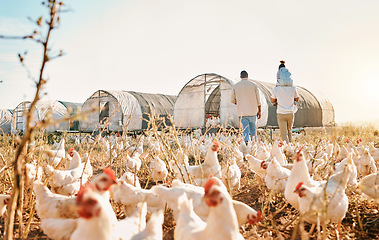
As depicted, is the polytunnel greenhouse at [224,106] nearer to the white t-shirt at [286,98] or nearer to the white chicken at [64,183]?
the white t-shirt at [286,98]

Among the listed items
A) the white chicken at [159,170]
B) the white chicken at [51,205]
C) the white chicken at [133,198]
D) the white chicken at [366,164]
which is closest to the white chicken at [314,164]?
the white chicken at [366,164]

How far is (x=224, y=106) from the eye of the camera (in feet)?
59.3

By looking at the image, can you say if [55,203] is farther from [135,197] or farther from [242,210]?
[242,210]

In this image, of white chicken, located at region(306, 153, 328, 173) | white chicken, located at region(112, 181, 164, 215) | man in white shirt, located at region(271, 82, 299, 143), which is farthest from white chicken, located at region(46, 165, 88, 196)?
man in white shirt, located at region(271, 82, 299, 143)

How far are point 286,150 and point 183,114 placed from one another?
12.2m

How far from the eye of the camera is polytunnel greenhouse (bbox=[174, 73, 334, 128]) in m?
16.6

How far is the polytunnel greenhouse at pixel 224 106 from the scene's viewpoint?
1660 cm

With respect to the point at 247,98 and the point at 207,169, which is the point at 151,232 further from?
the point at 247,98

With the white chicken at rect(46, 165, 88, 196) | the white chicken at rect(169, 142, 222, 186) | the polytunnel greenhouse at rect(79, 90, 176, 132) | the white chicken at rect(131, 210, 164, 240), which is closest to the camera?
the white chicken at rect(131, 210, 164, 240)

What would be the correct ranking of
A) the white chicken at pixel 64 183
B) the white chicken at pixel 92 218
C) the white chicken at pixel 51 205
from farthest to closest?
1. the white chicken at pixel 64 183
2. the white chicken at pixel 51 205
3. the white chicken at pixel 92 218

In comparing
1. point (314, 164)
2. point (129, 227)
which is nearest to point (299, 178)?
point (314, 164)

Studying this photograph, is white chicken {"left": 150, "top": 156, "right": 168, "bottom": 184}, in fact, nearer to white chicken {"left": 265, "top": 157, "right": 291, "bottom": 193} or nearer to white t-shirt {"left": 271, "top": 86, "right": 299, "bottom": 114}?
white chicken {"left": 265, "top": 157, "right": 291, "bottom": 193}

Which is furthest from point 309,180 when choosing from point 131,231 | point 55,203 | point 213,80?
point 213,80

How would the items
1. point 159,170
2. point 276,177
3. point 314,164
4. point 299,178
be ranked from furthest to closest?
1. point 159,170
2. point 314,164
3. point 276,177
4. point 299,178
